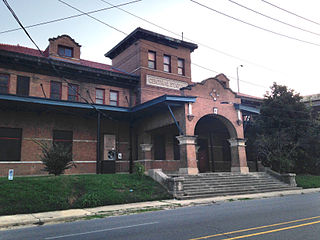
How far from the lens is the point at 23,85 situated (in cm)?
2117

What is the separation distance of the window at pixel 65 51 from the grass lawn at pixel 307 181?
2136 cm

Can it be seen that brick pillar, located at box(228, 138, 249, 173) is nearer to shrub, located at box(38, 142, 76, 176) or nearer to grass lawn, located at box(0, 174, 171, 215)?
grass lawn, located at box(0, 174, 171, 215)

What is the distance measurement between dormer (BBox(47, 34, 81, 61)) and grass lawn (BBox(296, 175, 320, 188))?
20.8m

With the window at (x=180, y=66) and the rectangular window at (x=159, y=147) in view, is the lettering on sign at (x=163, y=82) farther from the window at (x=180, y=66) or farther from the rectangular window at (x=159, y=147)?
the rectangular window at (x=159, y=147)

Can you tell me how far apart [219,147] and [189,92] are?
11.1 m

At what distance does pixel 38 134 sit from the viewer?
2108 centimetres

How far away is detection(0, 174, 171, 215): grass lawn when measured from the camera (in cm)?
1256

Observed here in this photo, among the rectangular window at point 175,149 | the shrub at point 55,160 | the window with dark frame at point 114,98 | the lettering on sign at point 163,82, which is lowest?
the shrub at point 55,160

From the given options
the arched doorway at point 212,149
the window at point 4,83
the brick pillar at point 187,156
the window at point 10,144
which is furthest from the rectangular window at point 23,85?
the arched doorway at point 212,149

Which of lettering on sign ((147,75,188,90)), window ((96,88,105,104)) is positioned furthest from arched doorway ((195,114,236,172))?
window ((96,88,105,104))

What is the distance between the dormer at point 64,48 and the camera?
23.5 metres

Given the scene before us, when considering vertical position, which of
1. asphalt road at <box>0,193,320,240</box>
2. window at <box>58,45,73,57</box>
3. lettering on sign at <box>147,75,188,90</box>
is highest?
window at <box>58,45,73,57</box>

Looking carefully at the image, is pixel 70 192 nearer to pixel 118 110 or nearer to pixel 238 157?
pixel 118 110

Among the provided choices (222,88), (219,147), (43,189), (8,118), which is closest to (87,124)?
(8,118)
